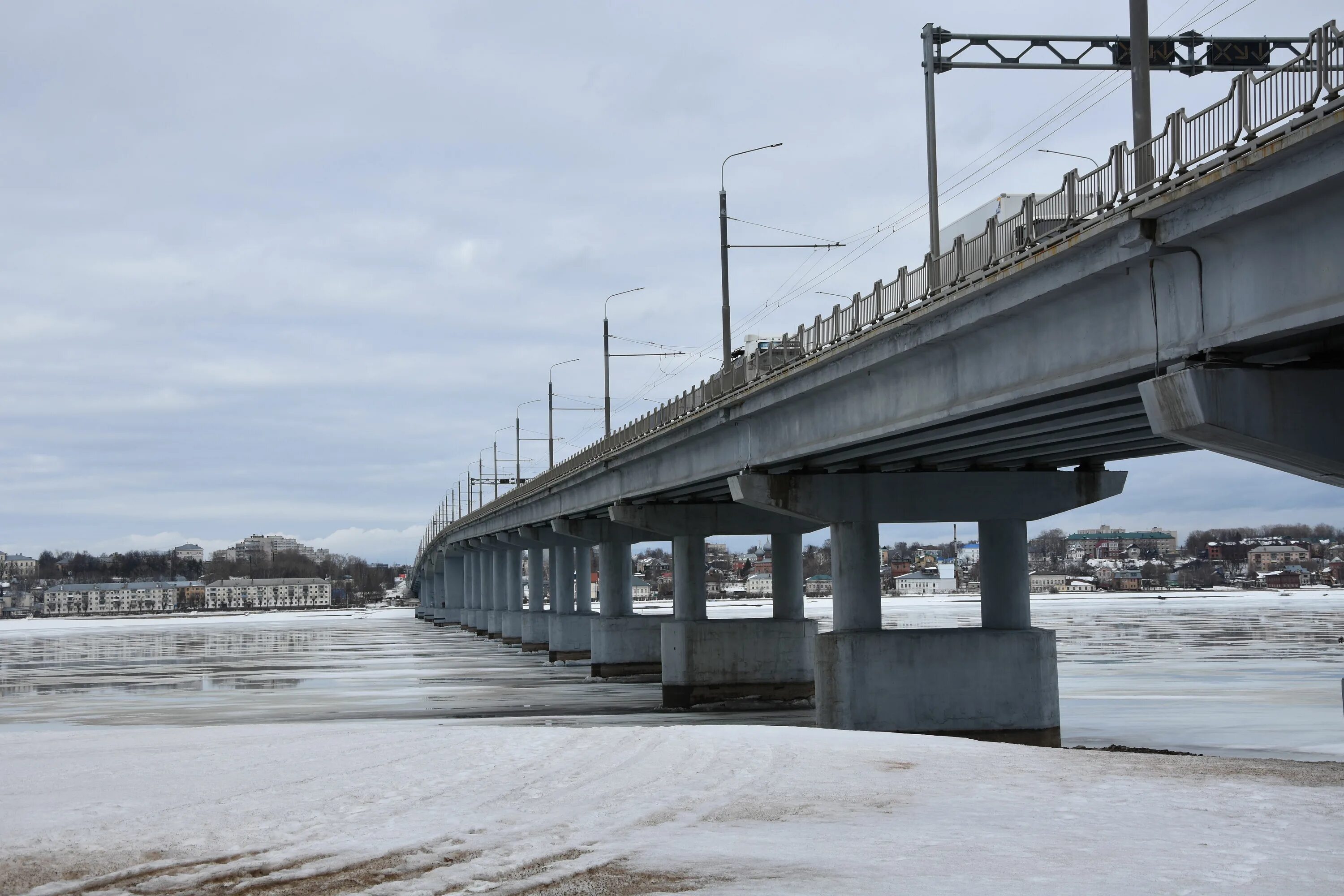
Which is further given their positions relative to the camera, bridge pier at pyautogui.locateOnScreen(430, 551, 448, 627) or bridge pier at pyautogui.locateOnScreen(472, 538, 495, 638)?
bridge pier at pyautogui.locateOnScreen(430, 551, 448, 627)

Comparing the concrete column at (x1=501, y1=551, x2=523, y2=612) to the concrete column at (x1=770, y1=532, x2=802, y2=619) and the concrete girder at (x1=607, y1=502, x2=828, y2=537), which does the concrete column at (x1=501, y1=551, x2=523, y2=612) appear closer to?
the concrete girder at (x1=607, y1=502, x2=828, y2=537)

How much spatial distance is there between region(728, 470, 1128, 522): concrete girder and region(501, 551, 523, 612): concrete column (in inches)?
2658

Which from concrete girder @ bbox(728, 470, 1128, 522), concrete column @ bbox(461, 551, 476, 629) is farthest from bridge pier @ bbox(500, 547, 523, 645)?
concrete girder @ bbox(728, 470, 1128, 522)

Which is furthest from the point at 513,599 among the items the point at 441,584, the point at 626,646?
the point at 441,584

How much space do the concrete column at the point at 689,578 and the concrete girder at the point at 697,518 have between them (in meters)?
0.45

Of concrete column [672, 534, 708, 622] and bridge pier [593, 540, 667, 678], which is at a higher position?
concrete column [672, 534, 708, 622]

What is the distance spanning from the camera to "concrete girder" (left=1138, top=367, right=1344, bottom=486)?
15602mm

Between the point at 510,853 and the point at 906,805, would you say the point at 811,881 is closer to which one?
the point at 510,853

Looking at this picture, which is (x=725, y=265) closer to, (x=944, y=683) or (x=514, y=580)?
(x=944, y=683)

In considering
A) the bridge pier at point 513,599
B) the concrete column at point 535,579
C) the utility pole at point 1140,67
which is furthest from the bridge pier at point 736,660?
the concrete column at point 535,579

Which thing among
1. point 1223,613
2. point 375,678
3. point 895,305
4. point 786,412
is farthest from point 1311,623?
point 895,305

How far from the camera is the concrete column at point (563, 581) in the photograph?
78.8 m

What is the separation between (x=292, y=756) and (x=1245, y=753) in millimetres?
17231

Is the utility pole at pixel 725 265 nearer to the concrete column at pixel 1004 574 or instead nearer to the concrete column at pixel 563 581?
the concrete column at pixel 1004 574
